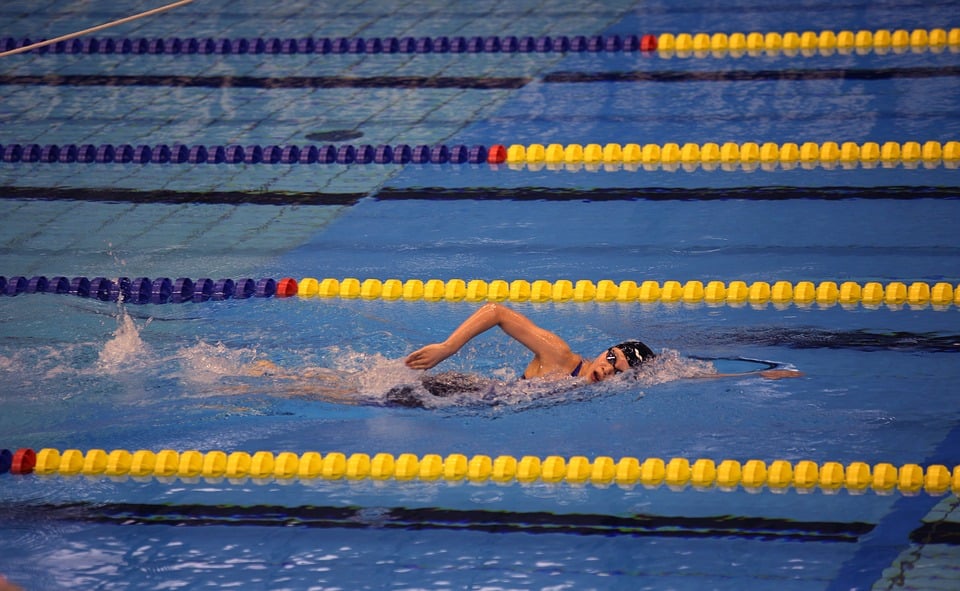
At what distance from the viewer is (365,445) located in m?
4.93

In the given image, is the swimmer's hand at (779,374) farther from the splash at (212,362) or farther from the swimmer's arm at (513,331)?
the splash at (212,362)

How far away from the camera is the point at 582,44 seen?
29.3 feet

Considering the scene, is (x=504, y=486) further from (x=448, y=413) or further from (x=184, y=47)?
(x=184, y=47)

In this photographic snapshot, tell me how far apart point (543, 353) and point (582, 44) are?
403 centimetres

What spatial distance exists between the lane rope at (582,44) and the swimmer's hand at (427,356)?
4.15 metres

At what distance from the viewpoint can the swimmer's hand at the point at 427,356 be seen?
513cm

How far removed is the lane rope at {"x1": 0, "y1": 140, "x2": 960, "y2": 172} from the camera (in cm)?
716

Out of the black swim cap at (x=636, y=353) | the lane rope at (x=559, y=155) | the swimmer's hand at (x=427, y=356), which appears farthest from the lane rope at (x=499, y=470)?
the lane rope at (x=559, y=155)

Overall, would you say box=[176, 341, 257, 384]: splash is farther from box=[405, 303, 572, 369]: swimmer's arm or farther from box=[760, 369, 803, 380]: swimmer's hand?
box=[760, 369, 803, 380]: swimmer's hand

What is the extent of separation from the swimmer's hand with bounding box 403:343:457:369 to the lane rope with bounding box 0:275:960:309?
39.1 inches

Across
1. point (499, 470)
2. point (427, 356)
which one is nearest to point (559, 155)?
point (427, 356)

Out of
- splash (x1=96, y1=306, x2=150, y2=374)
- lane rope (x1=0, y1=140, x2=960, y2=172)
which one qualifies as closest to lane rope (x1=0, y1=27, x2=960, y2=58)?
lane rope (x1=0, y1=140, x2=960, y2=172)

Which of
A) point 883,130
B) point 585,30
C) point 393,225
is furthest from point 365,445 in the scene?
point 585,30

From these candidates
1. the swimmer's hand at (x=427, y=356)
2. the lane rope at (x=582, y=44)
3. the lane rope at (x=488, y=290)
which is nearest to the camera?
the swimmer's hand at (x=427, y=356)
